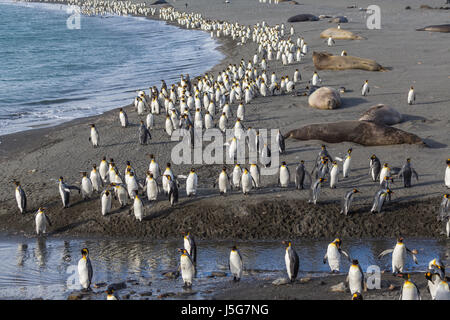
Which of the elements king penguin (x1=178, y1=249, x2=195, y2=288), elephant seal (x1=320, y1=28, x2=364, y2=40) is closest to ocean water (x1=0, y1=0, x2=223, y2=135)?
elephant seal (x1=320, y1=28, x2=364, y2=40)

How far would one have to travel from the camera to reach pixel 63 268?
39.7ft

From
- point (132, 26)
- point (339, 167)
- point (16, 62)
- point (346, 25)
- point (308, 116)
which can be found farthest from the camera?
point (132, 26)

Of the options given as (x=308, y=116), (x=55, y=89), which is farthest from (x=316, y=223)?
(x=55, y=89)

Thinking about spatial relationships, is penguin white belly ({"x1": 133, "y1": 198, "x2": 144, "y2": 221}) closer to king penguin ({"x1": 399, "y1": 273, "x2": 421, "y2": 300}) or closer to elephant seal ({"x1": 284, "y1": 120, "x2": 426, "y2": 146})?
elephant seal ({"x1": 284, "y1": 120, "x2": 426, "y2": 146})

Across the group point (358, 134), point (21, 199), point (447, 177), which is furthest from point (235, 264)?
point (358, 134)

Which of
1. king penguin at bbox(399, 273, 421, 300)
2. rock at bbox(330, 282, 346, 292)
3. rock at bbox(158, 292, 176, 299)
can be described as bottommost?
rock at bbox(158, 292, 176, 299)

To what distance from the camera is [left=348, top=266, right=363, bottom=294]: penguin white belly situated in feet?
32.1

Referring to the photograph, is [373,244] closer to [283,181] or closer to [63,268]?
[283,181]

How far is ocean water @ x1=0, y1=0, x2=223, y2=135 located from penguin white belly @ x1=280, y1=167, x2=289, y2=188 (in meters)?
13.8

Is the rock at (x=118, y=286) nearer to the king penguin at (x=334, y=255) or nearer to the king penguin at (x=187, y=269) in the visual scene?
the king penguin at (x=187, y=269)

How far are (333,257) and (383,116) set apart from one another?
9451 millimetres

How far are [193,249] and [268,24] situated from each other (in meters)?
43.3

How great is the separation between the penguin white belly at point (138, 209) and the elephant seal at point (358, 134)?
6.53m

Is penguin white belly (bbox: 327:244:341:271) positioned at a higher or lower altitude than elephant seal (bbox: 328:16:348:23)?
lower
